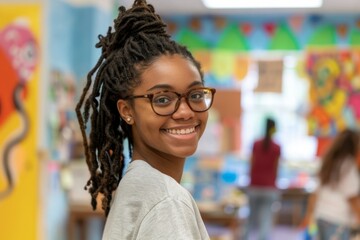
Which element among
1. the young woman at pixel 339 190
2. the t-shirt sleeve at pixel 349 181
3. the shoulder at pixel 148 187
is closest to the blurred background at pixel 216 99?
the young woman at pixel 339 190

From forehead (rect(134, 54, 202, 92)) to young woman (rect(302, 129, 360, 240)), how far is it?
7.87ft

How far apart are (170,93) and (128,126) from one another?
16cm

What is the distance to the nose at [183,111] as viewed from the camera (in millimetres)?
921

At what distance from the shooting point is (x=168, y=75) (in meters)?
0.92

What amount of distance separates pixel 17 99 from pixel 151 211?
280 centimetres

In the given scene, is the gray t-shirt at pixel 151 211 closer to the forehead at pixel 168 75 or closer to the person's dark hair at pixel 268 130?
the forehead at pixel 168 75

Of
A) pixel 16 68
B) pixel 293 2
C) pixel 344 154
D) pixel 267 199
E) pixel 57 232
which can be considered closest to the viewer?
pixel 344 154

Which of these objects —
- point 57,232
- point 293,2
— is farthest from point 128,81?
point 293,2

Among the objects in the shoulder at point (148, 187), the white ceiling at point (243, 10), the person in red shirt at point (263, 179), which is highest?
the white ceiling at point (243, 10)

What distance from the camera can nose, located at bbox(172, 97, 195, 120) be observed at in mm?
921

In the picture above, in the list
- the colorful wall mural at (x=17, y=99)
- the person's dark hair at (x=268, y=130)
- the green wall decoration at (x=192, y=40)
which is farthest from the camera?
the green wall decoration at (x=192, y=40)

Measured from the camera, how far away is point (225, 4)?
543cm

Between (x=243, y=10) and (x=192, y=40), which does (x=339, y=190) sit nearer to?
(x=243, y=10)

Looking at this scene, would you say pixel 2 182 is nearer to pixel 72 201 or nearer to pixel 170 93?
pixel 72 201
